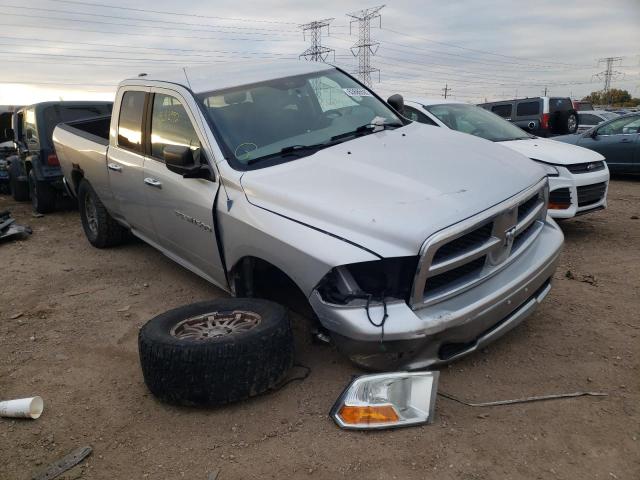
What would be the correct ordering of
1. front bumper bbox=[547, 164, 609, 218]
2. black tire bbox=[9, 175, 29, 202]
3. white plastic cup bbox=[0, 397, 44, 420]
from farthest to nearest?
black tire bbox=[9, 175, 29, 202] → front bumper bbox=[547, 164, 609, 218] → white plastic cup bbox=[0, 397, 44, 420]

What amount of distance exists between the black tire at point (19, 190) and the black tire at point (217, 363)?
9251mm

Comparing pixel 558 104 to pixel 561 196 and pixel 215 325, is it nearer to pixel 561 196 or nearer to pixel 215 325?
pixel 561 196

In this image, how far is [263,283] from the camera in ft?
12.0

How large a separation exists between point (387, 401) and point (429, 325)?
436mm

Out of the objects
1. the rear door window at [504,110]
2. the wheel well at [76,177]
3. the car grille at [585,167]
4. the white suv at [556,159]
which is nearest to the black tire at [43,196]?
the wheel well at [76,177]

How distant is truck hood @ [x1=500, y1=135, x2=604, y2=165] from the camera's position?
6.06 metres

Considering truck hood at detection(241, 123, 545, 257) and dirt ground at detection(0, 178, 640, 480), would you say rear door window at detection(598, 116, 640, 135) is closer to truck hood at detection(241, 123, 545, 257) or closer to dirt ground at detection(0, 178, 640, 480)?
dirt ground at detection(0, 178, 640, 480)

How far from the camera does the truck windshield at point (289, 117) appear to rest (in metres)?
3.63

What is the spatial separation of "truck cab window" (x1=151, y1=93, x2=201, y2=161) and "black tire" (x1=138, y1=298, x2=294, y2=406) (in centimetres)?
142

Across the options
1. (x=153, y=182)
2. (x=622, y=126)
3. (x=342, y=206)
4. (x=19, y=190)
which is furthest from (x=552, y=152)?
(x=19, y=190)

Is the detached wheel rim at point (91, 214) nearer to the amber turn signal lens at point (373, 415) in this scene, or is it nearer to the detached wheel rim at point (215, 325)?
the detached wheel rim at point (215, 325)

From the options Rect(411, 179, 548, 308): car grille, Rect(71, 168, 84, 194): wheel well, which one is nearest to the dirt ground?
Rect(411, 179, 548, 308): car grille

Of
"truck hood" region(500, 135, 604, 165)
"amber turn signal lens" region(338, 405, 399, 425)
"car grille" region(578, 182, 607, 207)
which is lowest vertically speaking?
"amber turn signal lens" region(338, 405, 399, 425)

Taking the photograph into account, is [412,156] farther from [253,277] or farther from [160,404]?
[160,404]
